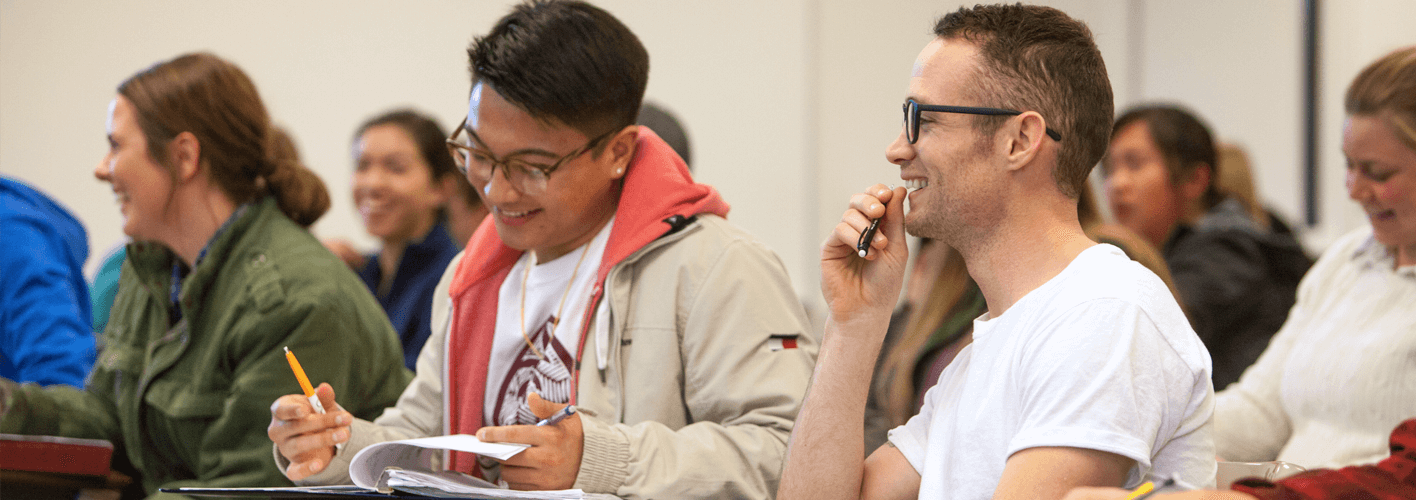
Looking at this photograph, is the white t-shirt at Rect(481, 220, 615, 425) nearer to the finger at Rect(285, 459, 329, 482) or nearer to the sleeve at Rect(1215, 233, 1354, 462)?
the finger at Rect(285, 459, 329, 482)

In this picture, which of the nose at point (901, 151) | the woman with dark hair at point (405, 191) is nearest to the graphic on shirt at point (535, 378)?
the nose at point (901, 151)

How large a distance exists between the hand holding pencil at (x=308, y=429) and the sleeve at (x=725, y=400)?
1.33 ft

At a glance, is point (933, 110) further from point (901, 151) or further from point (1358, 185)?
point (1358, 185)

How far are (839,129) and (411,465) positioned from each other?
3.65m

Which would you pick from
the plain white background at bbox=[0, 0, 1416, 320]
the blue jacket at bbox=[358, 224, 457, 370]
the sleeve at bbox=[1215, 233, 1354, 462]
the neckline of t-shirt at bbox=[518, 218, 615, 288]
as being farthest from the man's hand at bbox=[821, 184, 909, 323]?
the plain white background at bbox=[0, 0, 1416, 320]

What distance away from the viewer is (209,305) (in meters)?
1.98

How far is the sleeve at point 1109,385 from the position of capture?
101 cm

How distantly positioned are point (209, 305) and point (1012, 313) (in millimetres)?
1495

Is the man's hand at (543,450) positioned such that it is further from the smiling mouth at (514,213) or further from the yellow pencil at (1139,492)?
the yellow pencil at (1139,492)

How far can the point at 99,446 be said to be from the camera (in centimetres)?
172

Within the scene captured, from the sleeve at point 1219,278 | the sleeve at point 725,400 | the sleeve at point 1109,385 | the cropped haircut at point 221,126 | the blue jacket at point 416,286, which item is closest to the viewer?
the sleeve at point 1109,385

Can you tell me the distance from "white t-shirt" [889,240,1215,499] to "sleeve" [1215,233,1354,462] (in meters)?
1.21

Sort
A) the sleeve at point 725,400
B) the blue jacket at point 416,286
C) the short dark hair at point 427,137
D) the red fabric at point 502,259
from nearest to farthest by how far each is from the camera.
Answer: the sleeve at point 725,400 → the red fabric at point 502,259 → the blue jacket at point 416,286 → the short dark hair at point 427,137

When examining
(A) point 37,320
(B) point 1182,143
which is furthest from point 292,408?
(B) point 1182,143
